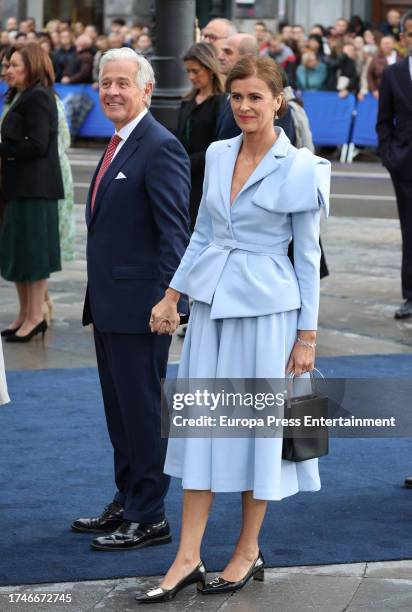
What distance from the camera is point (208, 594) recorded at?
5.41 m

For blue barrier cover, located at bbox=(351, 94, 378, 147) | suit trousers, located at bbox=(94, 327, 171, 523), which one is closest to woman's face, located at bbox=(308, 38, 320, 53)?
blue barrier cover, located at bbox=(351, 94, 378, 147)

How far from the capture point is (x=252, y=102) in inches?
210

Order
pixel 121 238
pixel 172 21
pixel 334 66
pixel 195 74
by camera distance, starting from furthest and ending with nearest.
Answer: pixel 334 66 → pixel 172 21 → pixel 195 74 → pixel 121 238

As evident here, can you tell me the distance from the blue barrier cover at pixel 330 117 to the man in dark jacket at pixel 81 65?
4.21 meters

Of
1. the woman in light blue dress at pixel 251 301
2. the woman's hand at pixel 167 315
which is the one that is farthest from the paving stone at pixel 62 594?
the woman's hand at pixel 167 315

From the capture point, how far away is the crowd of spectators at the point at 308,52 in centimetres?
2394

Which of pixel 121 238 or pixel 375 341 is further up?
pixel 121 238

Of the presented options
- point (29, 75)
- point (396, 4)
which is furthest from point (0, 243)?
point (396, 4)

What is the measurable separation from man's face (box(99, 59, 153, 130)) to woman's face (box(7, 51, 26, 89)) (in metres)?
3.87

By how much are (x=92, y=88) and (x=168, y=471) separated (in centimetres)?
2089

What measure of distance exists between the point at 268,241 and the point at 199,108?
4247 mm

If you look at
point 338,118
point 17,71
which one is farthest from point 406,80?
point 338,118

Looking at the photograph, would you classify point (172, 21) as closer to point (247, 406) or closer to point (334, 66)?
point (247, 406)

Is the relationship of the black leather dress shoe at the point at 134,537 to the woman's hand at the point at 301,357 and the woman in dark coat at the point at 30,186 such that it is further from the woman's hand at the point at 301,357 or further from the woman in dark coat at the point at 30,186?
the woman in dark coat at the point at 30,186
